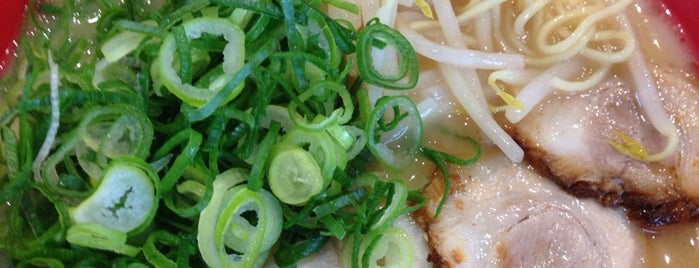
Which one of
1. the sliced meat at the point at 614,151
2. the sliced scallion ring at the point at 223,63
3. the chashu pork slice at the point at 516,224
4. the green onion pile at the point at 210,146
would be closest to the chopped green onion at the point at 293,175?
the green onion pile at the point at 210,146

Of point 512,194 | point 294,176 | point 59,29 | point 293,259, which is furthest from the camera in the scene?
point 59,29

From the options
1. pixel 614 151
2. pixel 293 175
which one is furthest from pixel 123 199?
pixel 614 151

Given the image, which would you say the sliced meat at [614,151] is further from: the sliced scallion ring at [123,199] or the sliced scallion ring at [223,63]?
the sliced scallion ring at [123,199]

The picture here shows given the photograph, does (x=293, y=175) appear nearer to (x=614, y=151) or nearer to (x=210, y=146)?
(x=210, y=146)

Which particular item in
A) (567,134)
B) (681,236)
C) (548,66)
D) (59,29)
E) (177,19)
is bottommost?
(681,236)

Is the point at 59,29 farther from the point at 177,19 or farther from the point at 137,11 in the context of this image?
the point at 177,19

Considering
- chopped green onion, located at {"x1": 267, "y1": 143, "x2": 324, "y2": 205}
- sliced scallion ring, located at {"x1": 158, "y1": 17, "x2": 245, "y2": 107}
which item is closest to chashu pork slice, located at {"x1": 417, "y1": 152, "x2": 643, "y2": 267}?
chopped green onion, located at {"x1": 267, "y1": 143, "x2": 324, "y2": 205}

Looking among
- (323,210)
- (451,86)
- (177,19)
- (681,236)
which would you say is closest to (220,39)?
(177,19)
